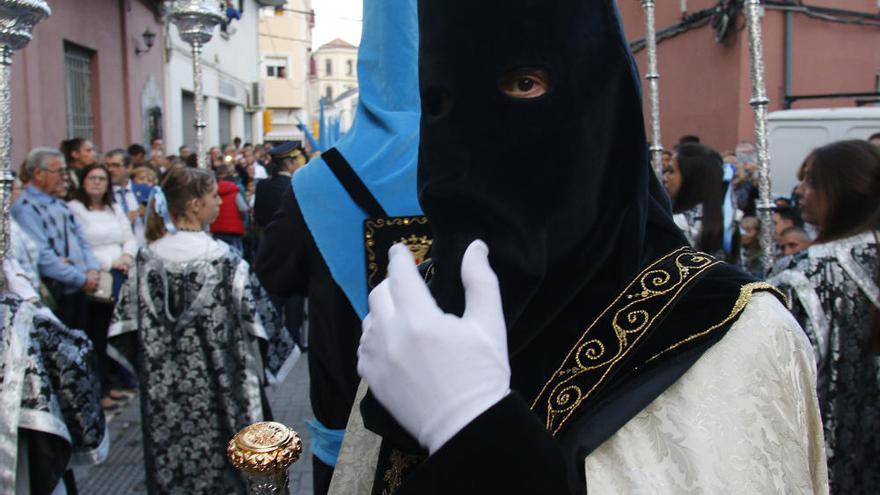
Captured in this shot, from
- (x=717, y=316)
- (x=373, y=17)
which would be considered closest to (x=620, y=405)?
(x=717, y=316)

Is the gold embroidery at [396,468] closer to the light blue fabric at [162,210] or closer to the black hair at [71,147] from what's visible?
the light blue fabric at [162,210]

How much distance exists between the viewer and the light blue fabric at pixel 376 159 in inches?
102

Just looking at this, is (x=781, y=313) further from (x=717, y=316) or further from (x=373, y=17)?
(x=373, y=17)

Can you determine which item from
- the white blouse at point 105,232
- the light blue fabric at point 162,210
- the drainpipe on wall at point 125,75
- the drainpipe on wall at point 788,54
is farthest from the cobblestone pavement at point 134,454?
the drainpipe on wall at point 788,54

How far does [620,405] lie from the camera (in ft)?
3.96

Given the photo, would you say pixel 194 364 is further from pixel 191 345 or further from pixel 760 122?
pixel 760 122

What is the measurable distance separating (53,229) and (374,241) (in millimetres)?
3743

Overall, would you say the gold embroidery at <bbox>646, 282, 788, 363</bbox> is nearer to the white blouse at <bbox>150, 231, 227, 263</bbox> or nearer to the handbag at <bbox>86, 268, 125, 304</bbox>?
the white blouse at <bbox>150, 231, 227, 263</bbox>

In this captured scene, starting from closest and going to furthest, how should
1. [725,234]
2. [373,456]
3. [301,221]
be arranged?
[373,456], [301,221], [725,234]

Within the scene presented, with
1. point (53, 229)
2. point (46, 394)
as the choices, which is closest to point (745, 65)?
point (53, 229)

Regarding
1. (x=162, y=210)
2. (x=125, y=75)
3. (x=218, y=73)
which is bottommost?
(x=162, y=210)

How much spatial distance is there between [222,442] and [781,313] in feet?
11.0

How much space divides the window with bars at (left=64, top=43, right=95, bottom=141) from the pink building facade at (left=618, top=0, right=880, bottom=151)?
25.2 ft

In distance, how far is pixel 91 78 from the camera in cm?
1142
